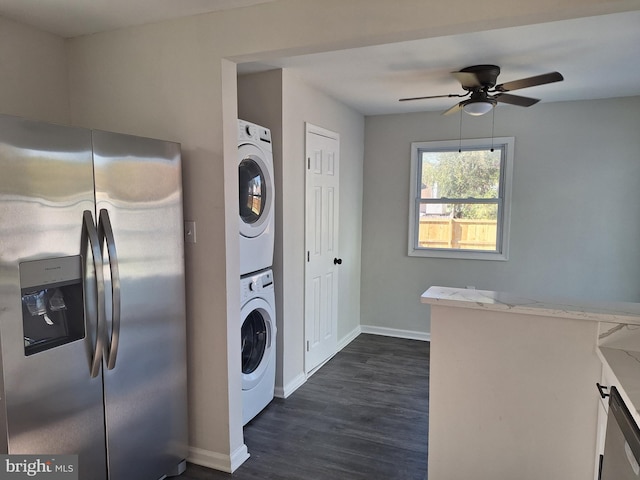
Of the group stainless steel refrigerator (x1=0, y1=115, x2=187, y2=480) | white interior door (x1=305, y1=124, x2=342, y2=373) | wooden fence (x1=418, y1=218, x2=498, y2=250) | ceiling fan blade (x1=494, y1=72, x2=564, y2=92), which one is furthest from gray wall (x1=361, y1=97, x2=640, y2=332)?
stainless steel refrigerator (x1=0, y1=115, x2=187, y2=480)

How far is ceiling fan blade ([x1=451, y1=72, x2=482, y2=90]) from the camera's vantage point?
9.15 ft

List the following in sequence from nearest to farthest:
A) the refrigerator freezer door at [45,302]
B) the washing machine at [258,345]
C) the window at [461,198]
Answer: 1. the refrigerator freezer door at [45,302]
2. the washing machine at [258,345]
3. the window at [461,198]

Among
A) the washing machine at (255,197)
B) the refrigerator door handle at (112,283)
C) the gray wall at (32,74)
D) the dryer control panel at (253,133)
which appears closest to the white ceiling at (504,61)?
the dryer control panel at (253,133)

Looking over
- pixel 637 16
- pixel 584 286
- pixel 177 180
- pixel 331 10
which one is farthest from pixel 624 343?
pixel 584 286

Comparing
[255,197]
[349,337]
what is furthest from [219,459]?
[349,337]

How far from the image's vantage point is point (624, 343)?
5.37 feet

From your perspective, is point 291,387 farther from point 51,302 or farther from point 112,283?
point 51,302

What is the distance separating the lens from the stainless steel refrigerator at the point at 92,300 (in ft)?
4.84

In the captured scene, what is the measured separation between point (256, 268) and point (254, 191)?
52 centimetres

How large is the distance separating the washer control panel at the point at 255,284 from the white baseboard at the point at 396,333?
2.15 m

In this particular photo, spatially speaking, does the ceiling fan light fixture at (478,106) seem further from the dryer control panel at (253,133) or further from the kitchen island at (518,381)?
the kitchen island at (518,381)

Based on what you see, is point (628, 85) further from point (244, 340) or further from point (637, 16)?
point (244, 340)

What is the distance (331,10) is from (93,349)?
1785 millimetres

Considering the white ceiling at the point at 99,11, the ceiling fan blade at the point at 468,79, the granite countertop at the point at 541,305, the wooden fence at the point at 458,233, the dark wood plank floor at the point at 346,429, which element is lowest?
the dark wood plank floor at the point at 346,429
